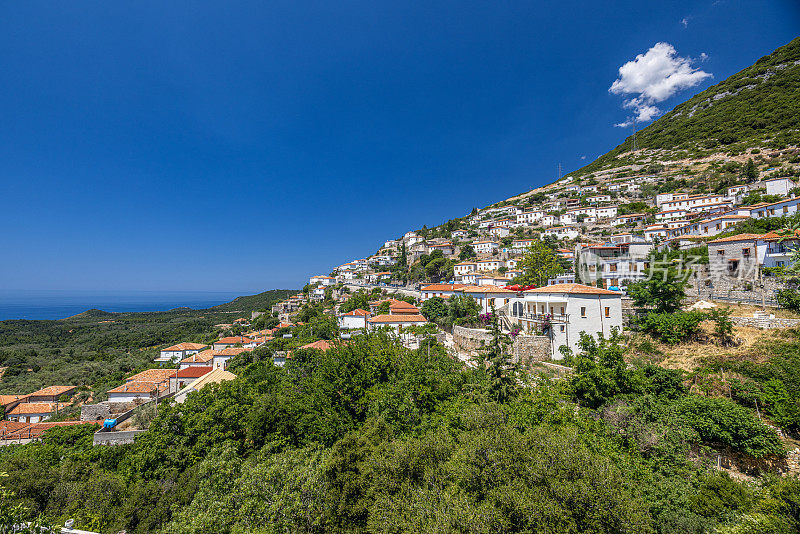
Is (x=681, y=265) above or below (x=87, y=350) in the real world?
above

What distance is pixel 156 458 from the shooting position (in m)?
15.9

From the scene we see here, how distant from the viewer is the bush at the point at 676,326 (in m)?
17.3

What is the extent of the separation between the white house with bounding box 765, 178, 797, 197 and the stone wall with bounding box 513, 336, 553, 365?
1844 inches

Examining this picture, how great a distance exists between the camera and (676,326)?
1778 centimetres

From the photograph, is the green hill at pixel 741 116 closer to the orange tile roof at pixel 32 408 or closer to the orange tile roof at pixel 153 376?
the orange tile roof at pixel 153 376

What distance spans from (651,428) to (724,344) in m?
8.76

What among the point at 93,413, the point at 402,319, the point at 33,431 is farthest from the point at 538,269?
the point at 33,431

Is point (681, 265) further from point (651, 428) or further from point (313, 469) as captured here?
point (313, 469)

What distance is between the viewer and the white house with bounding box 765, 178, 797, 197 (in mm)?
40594

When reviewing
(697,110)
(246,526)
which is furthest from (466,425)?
(697,110)

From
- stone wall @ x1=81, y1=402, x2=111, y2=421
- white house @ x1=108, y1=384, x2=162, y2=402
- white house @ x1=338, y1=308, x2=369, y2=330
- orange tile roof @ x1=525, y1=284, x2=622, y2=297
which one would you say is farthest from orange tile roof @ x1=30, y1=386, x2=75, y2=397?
orange tile roof @ x1=525, y1=284, x2=622, y2=297

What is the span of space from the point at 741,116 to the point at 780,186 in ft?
175

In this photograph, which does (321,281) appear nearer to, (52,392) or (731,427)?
(52,392)

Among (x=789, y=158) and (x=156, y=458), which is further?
(x=789, y=158)
